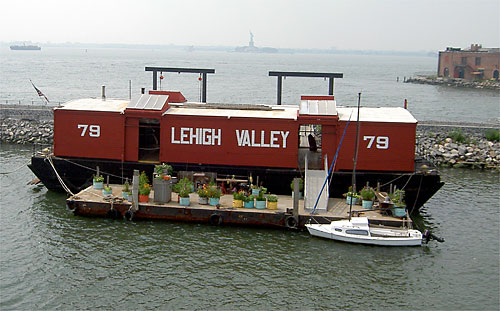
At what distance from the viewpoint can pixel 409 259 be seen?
23.3 m

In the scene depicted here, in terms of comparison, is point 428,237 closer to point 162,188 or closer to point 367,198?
point 367,198

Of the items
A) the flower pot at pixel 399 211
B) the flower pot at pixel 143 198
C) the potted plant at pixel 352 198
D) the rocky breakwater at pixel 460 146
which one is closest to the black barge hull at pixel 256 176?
the potted plant at pixel 352 198

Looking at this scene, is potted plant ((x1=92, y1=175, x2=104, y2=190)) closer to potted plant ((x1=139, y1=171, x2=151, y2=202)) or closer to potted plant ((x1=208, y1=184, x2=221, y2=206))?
potted plant ((x1=139, y1=171, x2=151, y2=202))

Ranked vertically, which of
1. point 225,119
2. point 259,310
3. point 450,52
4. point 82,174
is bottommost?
point 259,310

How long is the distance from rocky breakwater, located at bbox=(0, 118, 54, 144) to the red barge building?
1575 cm

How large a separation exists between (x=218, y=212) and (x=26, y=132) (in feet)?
87.9

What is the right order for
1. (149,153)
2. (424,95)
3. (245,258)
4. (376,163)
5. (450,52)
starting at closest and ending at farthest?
1. (245,258)
2. (376,163)
3. (149,153)
4. (424,95)
5. (450,52)

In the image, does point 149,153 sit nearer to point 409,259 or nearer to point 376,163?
point 376,163

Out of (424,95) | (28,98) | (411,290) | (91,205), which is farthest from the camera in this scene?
(424,95)

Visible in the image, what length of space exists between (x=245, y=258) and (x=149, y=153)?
11201 millimetres

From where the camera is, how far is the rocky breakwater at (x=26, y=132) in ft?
151

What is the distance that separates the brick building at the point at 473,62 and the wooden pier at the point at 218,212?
109113mm

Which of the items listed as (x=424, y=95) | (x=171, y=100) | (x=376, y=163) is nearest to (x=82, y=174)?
(x=171, y=100)

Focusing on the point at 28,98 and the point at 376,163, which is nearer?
the point at 376,163
